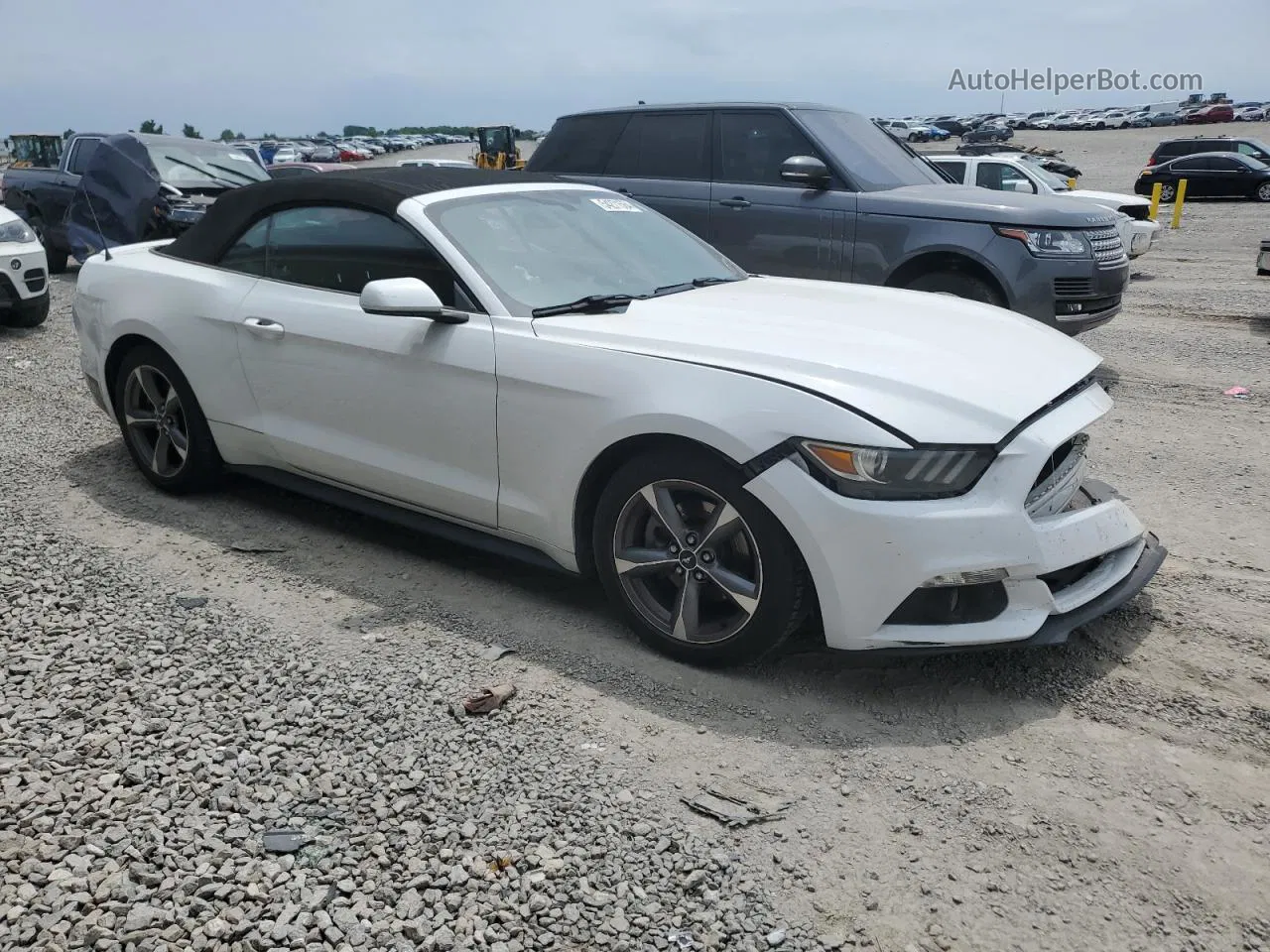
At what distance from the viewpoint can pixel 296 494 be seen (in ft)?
17.6

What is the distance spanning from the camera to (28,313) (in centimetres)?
1009

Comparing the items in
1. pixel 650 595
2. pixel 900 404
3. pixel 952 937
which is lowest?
pixel 952 937

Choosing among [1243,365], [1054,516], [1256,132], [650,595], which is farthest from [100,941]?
[1256,132]

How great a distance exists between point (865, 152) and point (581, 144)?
2.30 metres

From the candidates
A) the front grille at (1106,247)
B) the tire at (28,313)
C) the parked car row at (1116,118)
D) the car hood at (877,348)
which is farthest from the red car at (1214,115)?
the car hood at (877,348)

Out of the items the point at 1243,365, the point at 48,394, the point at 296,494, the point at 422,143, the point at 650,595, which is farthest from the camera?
the point at 422,143

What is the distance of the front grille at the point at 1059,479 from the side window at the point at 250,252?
130 inches

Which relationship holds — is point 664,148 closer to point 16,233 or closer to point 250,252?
point 250,252

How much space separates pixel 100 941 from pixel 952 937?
186 centimetres

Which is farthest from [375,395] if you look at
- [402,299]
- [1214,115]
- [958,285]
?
[1214,115]

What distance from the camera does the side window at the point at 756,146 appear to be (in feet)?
25.6

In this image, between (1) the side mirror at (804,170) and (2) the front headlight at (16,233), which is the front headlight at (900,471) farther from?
(2) the front headlight at (16,233)

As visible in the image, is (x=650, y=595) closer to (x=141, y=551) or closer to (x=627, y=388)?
(x=627, y=388)

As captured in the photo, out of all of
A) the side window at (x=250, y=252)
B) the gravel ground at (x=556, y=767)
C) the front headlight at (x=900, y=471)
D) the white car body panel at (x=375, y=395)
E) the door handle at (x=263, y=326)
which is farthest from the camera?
the side window at (x=250, y=252)
